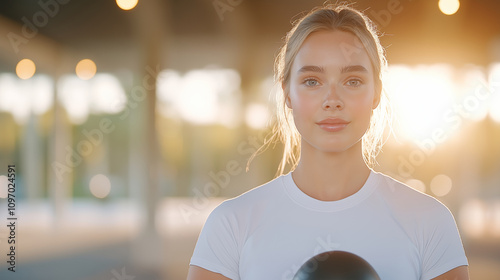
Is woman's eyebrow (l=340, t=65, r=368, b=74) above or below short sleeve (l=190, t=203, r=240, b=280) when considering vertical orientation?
above

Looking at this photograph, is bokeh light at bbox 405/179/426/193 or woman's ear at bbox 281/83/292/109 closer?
woman's ear at bbox 281/83/292/109

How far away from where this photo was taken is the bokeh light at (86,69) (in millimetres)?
14989

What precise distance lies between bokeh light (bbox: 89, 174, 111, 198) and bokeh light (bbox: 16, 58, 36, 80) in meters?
3.83

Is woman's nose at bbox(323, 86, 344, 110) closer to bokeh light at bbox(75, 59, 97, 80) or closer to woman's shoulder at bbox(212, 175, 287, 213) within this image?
woman's shoulder at bbox(212, 175, 287, 213)

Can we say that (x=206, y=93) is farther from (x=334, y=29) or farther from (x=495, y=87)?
(x=334, y=29)

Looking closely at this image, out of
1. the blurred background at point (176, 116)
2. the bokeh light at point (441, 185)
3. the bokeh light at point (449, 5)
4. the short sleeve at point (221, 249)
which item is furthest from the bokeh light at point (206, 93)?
the short sleeve at point (221, 249)

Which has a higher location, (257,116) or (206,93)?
(206,93)

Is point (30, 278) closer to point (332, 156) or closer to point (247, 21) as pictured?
point (247, 21)

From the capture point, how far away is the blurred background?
990 centimetres

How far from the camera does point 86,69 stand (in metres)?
16.2
